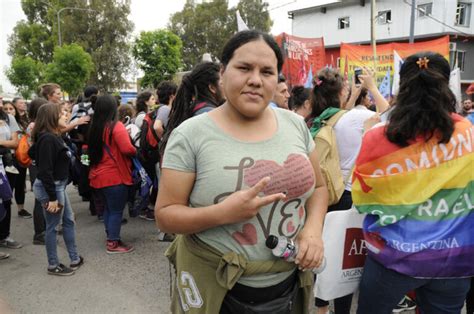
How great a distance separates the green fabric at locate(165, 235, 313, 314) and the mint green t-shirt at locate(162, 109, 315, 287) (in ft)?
0.12

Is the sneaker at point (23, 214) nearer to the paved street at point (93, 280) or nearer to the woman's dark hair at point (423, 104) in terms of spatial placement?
the paved street at point (93, 280)

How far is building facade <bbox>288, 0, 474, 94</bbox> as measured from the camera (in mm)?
24188

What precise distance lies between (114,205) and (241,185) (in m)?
3.28

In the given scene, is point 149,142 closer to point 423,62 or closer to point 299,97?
point 299,97

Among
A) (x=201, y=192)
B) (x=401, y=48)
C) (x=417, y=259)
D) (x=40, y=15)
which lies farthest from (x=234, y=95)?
(x=40, y=15)

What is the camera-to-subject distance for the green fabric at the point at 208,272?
54.5 inches

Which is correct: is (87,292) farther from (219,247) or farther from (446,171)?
(446,171)

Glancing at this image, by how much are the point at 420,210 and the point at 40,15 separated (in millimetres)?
44281

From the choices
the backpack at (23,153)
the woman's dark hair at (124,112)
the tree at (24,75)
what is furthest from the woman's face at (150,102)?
the tree at (24,75)

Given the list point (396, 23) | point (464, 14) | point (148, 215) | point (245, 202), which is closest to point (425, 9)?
point (396, 23)

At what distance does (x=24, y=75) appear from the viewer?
98.8 ft

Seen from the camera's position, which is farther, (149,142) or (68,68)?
(68,68)

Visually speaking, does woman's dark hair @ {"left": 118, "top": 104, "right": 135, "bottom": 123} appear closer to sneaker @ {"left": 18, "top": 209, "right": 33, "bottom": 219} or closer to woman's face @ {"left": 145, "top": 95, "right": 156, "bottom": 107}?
woman's face @ {"left": 145, "top": 95, "right": 156, "bottom": 107}

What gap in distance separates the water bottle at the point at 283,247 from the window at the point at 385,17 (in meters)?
29.6
